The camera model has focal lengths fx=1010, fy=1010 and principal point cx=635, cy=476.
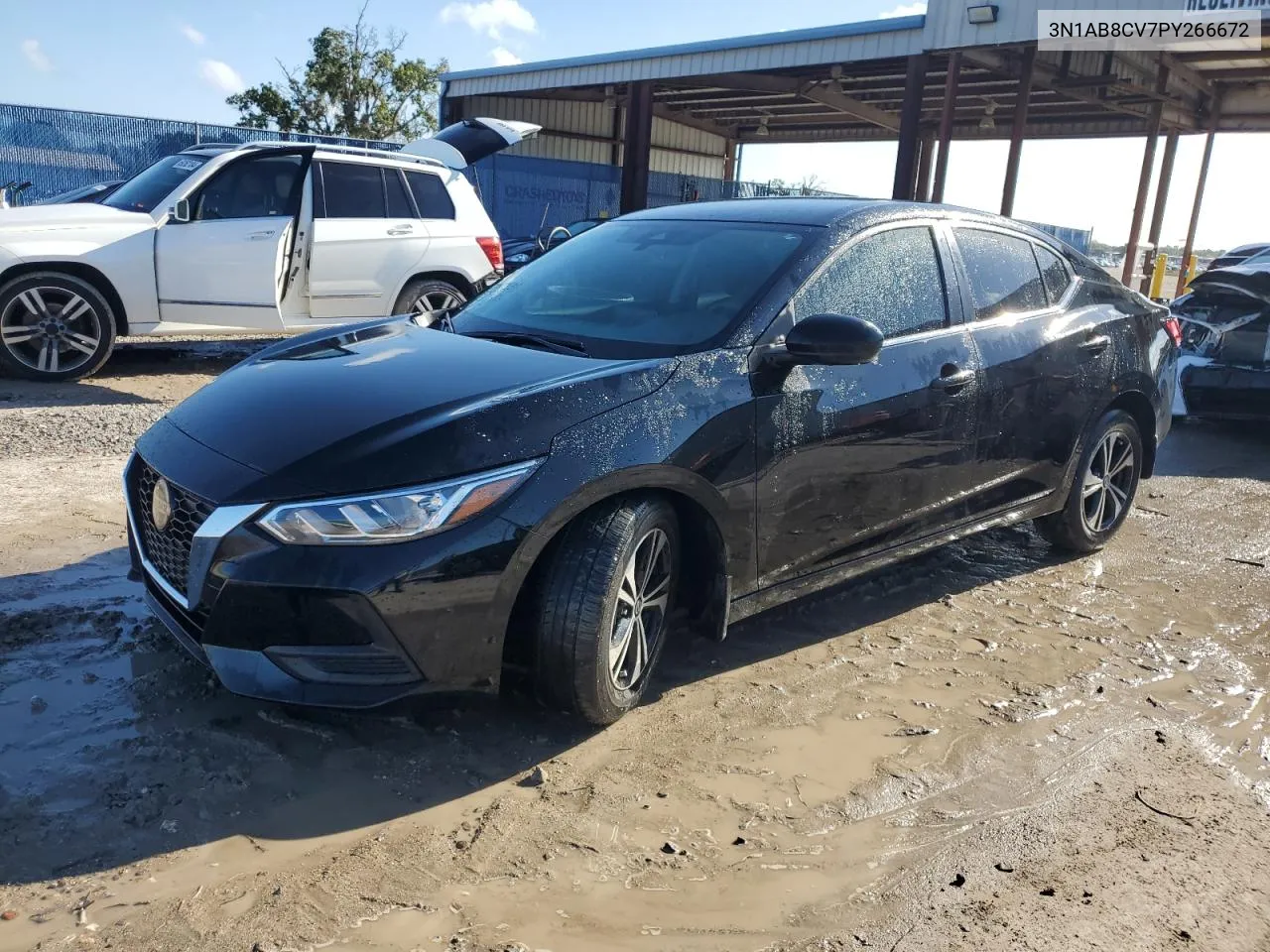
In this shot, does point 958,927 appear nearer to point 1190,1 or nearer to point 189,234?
point 189,234

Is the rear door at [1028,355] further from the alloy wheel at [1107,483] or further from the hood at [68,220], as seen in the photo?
the hood at [68,220]

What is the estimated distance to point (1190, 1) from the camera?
13047 mm

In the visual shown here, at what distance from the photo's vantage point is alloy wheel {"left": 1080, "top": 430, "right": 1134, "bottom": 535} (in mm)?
5051

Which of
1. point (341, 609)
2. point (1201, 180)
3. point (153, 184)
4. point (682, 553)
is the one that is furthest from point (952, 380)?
point (1201, 180)

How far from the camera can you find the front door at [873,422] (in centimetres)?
341

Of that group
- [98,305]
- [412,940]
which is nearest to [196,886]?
[412,940]

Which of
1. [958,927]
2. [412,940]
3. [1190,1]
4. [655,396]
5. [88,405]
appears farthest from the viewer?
[1190,1]

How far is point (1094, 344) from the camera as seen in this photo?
4.77m

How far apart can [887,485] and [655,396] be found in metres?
1.17

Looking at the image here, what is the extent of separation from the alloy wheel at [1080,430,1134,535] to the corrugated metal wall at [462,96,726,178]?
2212cm

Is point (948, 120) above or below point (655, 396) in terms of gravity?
above

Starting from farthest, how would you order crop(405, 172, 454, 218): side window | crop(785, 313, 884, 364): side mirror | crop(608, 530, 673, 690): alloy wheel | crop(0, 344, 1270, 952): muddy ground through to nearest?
crop(405, 172, 454, 218): side window → crop(785, 313, 884, 364): side mirror → crop(608, 530, 673, 690): alloy wheel → crop(0, 344, 1270, 952): muddy ground

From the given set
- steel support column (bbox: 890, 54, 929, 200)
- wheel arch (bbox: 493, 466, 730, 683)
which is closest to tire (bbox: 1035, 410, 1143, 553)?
wheel arch (bbox: 493, 466, 730, 683)

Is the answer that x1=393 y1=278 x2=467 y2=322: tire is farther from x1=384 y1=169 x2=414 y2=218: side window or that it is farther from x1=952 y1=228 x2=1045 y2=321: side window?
x1=952 y1=228 x2=1045 y2=321: side window
